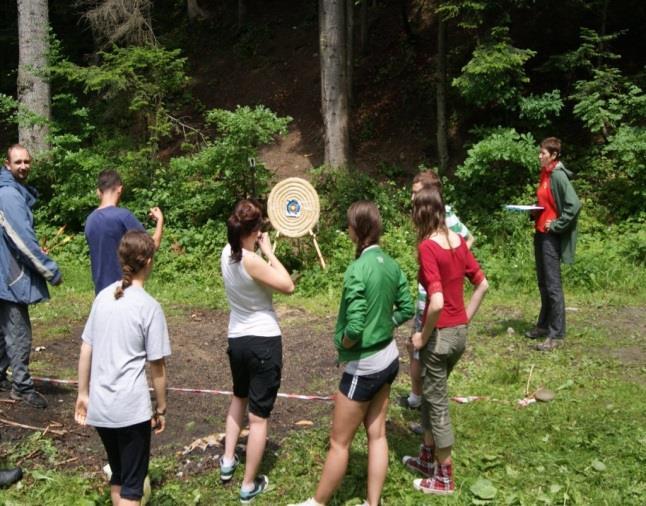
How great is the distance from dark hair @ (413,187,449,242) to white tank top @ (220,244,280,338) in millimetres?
941

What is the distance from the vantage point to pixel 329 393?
5.60m

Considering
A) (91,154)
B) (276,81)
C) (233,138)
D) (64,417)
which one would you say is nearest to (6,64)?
(276,81)

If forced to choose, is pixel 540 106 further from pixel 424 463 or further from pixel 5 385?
pixel 5 385

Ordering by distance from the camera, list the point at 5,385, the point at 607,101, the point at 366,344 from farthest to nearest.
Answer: the point at 607,101 < the point at 5,385 < the point at 366,344

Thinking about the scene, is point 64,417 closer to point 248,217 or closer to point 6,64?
point 248,217

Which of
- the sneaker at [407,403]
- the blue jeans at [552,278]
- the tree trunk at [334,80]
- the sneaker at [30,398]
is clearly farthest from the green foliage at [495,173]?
the sneaker at [30,398]

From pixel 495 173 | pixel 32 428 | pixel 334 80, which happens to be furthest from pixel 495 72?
pixel 32 428

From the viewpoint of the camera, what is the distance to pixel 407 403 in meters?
5.19

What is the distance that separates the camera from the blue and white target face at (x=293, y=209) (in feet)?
33.4

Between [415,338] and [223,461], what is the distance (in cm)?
147

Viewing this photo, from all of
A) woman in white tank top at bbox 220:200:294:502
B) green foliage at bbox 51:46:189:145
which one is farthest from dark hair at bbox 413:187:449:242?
green foliage at bbox 51:46:189:145

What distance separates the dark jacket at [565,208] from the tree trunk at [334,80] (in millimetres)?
6319

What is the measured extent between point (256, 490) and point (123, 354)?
4.34 feet

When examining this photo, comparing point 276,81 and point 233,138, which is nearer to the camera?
point 233,138
